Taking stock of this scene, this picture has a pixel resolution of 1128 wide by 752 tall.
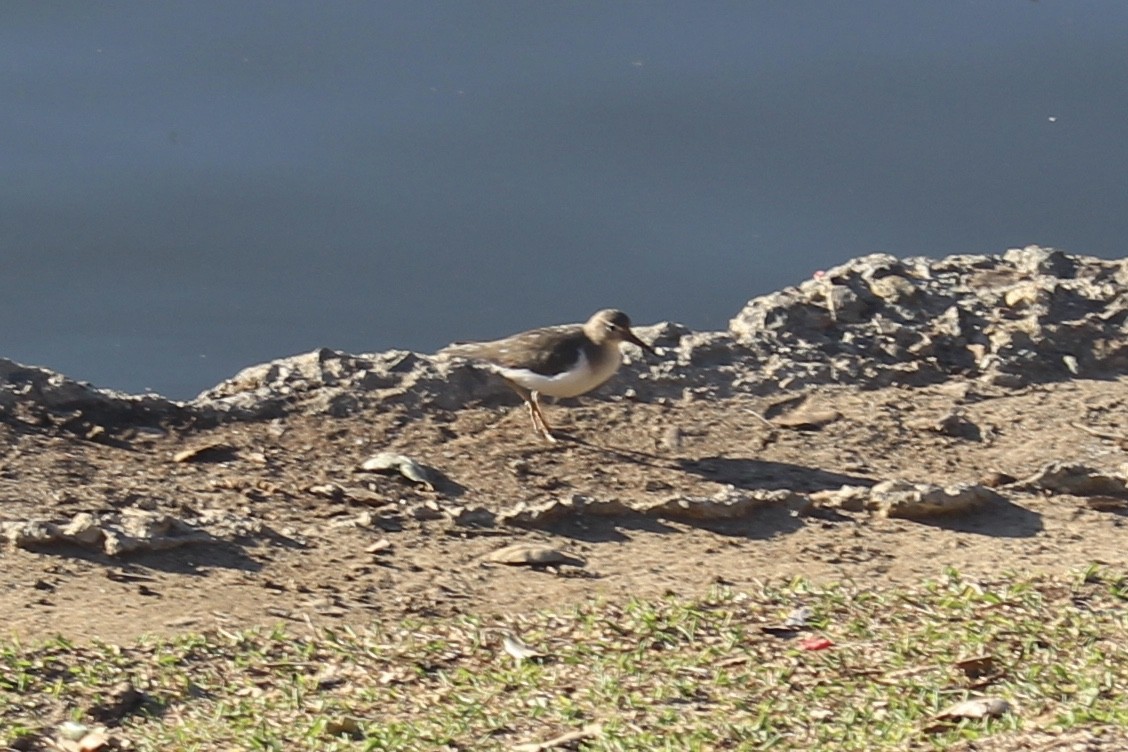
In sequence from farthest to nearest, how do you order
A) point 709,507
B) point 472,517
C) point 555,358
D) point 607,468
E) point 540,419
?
1. point 555,358
2. point 540,419
3. point 607,468
4. point 709,507
5. point 472,517

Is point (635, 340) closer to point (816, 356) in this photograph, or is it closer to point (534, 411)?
point (534, 411)

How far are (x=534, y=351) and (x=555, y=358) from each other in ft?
0.50

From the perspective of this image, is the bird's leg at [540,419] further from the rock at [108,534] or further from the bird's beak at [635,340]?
the rock at [108,534]

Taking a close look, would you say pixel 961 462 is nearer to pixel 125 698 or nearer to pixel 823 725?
pixel 823 725

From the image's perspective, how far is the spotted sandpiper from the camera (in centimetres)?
891

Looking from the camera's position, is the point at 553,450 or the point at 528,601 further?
the point at 553,450

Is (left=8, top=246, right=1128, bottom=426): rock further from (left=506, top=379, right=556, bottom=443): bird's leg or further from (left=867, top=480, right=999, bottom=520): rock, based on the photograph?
(left=867, top=480, right=999, bottom=520): rock

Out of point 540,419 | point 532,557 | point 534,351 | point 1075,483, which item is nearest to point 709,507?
point 532,557

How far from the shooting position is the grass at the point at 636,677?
19.7 feet

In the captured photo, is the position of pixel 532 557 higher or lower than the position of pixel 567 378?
lower

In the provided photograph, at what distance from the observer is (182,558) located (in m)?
7.34

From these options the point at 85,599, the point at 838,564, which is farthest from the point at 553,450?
the point at 85,599

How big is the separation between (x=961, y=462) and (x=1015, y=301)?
1646 mm

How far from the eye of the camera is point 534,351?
912cm
